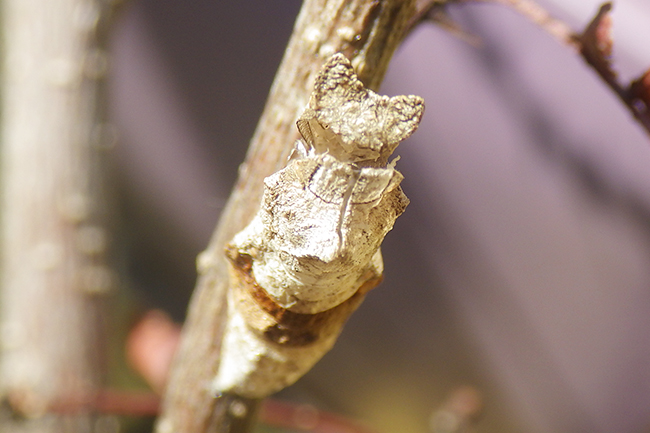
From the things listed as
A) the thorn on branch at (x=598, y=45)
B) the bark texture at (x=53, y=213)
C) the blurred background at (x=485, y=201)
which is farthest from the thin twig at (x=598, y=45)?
the bark texture at (x=53, y=213)

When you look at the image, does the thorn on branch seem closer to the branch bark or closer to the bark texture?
the branch bark

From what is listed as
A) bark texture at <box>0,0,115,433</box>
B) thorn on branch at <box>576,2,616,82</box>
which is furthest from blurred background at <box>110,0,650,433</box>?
thorn on branch at <box>576,2,616,82</box>

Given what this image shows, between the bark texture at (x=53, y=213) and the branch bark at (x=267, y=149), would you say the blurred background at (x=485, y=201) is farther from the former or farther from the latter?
the branch bark at (x=267, y=149)

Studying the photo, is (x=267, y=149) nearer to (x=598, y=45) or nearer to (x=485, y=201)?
(x=598, y=45)

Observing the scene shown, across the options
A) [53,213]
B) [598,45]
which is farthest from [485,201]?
[53,213]

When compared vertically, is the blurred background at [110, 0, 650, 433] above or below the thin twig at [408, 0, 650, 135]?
below

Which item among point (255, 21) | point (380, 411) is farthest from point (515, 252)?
point (255, 21)
